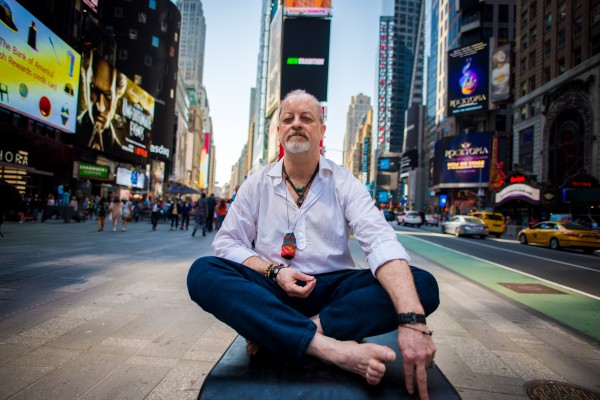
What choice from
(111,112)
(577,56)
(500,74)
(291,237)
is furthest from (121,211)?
(500,74)

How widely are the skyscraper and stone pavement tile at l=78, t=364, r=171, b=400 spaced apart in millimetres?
159527

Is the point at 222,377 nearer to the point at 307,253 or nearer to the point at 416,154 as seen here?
the point at 307,253

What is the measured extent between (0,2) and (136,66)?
36.2 meters

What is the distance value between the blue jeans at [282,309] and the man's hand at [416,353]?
20 centimetres

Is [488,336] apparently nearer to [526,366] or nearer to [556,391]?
[526,366]

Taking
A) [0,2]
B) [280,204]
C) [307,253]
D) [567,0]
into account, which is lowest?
[307,253]

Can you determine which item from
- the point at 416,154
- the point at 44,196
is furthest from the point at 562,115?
the point at 416,154

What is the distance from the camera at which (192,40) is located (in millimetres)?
→ 157250

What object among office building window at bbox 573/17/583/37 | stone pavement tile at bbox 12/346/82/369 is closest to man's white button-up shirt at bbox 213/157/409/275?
stone pavement tile at bbox 12/346/82/369

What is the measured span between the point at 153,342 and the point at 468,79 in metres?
64.1

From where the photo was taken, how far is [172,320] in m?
3.70

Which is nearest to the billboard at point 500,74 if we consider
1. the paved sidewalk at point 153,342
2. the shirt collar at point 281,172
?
the paved sidewalk at point 153,342

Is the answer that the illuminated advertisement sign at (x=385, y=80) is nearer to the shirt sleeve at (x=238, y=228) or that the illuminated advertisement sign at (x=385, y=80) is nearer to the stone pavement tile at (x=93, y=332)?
the stone pavement tile at (x=93, y=332)

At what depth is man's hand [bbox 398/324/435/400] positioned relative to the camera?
53.1 inches
